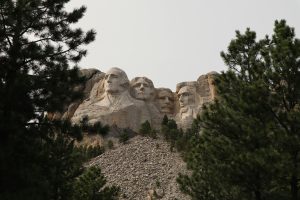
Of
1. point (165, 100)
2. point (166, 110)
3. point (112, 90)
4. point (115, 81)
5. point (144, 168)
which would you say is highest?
point (115, 81)

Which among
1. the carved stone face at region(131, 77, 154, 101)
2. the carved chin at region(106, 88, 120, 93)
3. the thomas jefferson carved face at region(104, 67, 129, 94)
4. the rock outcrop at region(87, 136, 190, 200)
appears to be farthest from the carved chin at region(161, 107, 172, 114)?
the rock outcrop at region(87, 136, 190, 200)

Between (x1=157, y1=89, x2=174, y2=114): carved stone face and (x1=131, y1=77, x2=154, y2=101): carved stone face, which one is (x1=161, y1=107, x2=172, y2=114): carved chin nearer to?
(x1=157, y1=89, x2=174, y2=114): carved stone face

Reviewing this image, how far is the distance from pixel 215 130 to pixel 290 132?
Result: 3.07 m

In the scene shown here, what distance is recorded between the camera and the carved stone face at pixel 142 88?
166 ft

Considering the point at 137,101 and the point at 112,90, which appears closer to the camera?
the point at 112,90

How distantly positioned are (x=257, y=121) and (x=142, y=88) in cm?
3837

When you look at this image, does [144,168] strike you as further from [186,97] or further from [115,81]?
[186,97]

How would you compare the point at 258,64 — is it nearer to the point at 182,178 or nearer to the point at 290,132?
Result: the point at 290,132

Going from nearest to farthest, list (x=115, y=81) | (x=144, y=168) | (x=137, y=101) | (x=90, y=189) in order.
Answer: (x=90, y=189), (x=144, y=168), (x=115, y=81), (x=137, y=101)

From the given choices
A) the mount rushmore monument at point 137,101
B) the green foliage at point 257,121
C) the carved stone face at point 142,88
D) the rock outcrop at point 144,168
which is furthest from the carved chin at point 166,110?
the green foliage at point 257,121

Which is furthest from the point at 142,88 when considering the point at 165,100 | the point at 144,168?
the point at 144,168

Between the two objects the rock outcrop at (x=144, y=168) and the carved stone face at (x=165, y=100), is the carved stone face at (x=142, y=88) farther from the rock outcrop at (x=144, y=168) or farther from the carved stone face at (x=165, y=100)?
the rock outcrop at (x=144, y=168)

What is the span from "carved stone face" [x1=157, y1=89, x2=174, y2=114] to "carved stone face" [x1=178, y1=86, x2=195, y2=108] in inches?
50.9

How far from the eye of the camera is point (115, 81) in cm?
4928
